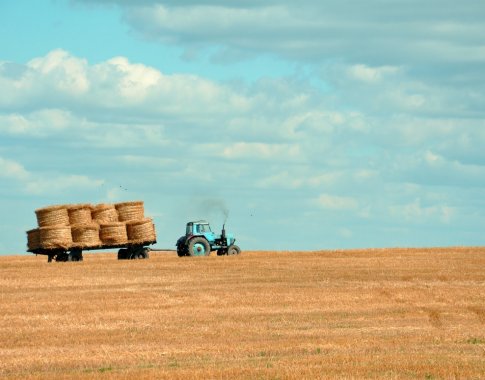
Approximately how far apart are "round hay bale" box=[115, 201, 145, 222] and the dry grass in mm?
2652

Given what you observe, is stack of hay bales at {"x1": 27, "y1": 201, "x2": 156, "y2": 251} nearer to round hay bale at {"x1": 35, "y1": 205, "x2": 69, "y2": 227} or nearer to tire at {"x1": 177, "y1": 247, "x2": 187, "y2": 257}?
round hay bale at {"x1": 35, "y1": 205, "x2": 69, "y2": 227}

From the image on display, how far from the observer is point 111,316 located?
28875mm

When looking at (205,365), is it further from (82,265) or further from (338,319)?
(82,265)

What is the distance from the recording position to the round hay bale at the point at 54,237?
4681 centimetres

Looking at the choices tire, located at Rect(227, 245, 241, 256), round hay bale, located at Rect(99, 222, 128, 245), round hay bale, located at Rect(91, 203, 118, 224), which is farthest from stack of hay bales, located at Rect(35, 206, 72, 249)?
tire, located at Rect(227, 245, 241, 256)

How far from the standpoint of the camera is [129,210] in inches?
1929

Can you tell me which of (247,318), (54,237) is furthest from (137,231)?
(247,318)

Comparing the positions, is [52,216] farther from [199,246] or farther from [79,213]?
[199,246]

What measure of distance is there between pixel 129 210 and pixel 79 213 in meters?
2.52

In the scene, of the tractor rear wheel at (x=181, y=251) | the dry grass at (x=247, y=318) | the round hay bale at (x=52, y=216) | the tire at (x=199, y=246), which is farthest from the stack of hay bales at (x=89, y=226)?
the tractor rear wheel at (x=181, y=251)

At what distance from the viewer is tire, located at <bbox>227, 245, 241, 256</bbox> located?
51.8m

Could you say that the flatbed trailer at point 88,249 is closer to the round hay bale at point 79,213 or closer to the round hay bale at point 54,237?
the round hay bale at point 54,237

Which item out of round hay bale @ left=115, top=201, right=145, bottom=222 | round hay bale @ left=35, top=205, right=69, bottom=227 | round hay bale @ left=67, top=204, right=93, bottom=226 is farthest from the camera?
round hay bale @ left=115, top=201, right=145, bottom=222

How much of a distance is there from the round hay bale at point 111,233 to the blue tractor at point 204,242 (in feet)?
12.8
